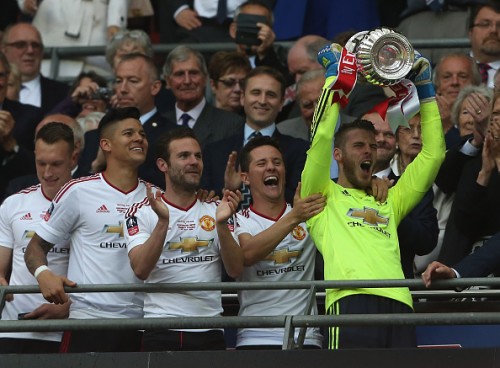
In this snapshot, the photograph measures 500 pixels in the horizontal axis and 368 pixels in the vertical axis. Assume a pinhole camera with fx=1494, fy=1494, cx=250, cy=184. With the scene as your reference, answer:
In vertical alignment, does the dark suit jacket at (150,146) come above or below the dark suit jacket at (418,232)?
above

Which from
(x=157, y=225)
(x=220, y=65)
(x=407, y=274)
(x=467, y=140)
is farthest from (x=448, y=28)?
(x=157, y=225)

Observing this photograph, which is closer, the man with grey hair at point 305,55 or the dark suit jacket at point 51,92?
the man with grey hair at point 305,55

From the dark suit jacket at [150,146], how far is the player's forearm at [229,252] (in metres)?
1.72

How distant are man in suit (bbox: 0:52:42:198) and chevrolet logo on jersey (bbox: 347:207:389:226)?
11.3 feet

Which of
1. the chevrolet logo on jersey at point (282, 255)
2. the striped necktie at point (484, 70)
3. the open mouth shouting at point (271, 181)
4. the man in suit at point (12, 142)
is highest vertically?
the striped necktie at point (484, 70)

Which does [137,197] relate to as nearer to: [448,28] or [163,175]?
[163,175]

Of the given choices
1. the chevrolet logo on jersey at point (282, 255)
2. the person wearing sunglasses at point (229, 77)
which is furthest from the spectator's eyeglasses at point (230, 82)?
the chevrolet logo on jersey at point (282, 255)

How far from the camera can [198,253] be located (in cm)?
941

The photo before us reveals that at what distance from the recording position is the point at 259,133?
11.1 meters

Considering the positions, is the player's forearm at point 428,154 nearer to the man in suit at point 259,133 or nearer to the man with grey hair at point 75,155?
the man in suit at point 259,133

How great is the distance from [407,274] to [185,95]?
122 inches

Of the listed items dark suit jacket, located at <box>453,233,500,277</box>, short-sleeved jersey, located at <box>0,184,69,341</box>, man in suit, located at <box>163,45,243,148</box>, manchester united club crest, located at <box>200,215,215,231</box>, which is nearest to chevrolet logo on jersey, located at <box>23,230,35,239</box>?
short-sleeved jersey, located at <box>0,184,69,341</box>

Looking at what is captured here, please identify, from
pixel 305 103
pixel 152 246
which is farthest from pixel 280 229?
pixel 305 103

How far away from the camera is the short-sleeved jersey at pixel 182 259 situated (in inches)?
366
